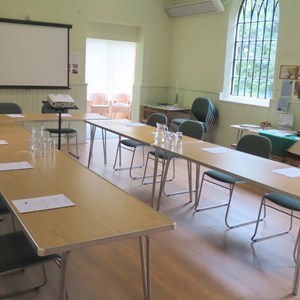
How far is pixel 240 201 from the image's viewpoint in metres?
4.65

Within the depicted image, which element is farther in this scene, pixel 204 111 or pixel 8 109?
pixel 204 111

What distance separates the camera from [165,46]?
27.1 feet

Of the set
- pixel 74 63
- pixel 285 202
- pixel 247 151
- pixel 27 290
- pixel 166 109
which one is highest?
pixel 74 63

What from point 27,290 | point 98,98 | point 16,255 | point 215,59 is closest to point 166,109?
point 215,59

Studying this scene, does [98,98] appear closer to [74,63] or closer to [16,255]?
[74,63]

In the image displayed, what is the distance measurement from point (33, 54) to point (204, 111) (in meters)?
3.05

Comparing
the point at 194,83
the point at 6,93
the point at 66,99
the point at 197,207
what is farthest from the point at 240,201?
the point at 6,93

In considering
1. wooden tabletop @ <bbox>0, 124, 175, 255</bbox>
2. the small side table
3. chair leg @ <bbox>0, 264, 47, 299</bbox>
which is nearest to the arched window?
the small side table

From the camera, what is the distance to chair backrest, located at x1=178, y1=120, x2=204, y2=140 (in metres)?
4.88

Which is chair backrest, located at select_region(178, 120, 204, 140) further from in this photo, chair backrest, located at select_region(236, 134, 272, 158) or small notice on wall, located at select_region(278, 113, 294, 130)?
small notice on wall, located at select_region(278, 113, 294, 130)

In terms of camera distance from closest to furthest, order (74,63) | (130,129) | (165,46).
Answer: (130,129)
(74,63)
(165,46)

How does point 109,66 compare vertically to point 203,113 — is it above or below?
above

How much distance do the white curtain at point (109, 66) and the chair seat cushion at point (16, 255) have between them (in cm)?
817

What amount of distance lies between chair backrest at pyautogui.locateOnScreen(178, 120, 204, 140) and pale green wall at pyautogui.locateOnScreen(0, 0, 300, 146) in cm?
170
